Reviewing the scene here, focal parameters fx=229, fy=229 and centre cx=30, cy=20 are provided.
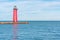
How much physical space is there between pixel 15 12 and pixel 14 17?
3.51 metres

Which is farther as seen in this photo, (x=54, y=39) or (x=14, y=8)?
(x=14, y=8)

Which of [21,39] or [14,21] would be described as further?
[14,21]

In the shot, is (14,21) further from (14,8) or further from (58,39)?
(58,39)

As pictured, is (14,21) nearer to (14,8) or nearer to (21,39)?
(14,8)

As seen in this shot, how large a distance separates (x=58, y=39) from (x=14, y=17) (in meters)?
78.3

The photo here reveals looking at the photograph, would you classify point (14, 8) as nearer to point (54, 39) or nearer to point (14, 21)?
point (14, 21)

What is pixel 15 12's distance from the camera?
388 ft

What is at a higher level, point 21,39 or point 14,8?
point 14,8

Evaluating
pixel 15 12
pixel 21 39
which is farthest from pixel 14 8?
pixel 21 39

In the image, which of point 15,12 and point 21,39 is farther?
point 15,12

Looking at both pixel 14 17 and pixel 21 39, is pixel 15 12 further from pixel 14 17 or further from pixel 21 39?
pixel 21 39

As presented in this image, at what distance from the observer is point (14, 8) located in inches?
4722

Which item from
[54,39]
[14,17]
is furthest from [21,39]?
[14,17]

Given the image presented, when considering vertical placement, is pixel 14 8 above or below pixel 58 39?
above
